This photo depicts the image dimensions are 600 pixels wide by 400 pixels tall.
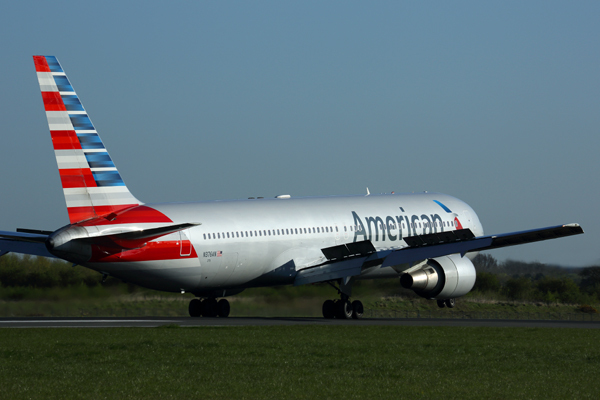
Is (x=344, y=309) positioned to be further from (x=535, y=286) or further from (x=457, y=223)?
(x=535, y=286)

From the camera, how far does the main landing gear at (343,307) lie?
4141 centimetres

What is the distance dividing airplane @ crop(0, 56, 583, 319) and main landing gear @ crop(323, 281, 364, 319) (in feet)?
0.15

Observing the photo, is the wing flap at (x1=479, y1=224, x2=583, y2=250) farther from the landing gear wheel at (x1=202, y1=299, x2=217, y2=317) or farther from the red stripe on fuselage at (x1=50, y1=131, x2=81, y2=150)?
the red stripe on fuselage at (x1=50, y1=131, x2=81, y2=150)

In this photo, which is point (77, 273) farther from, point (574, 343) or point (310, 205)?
point (574, 343)

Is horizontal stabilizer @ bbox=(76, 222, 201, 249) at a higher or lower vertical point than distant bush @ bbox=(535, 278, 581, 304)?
higher

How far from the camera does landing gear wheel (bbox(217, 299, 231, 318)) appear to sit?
43.2 meters

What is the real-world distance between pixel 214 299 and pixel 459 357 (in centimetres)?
2110

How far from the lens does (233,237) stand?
3950cm

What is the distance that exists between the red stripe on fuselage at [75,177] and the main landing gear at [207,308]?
10.6 metres

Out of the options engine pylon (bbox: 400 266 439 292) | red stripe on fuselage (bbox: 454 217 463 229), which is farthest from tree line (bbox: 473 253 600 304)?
engine pylon (bbox: 400 266 439 292)

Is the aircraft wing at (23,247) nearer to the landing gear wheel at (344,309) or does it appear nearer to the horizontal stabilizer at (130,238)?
the horizontal stabilizer at (130,238)

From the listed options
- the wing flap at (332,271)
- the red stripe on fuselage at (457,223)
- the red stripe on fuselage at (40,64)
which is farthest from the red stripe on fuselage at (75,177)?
the red stripe on fuselage at (457,223)

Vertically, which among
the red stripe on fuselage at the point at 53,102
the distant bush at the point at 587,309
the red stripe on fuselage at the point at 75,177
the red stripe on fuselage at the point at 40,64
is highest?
the red stripe on fuselage at the point at 40,64

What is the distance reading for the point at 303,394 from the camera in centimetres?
1727
